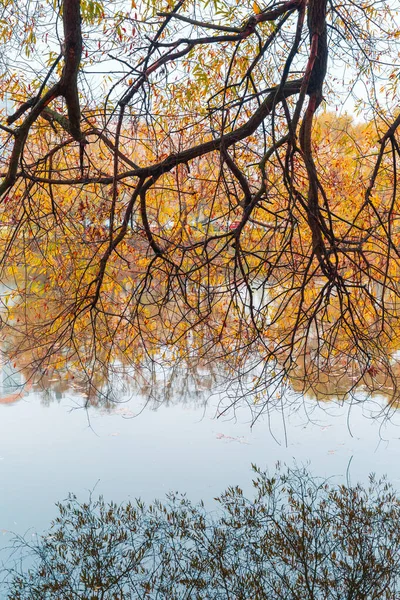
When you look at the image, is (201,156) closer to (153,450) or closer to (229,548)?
(229,548)

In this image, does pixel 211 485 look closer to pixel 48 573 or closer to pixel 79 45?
pixel 48 573

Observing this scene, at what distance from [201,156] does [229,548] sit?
209 cm

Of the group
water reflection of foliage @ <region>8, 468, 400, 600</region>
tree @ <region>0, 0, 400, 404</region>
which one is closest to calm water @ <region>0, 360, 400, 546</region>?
water reflection of foliage @ <region>8, 468, 400, 600</region>

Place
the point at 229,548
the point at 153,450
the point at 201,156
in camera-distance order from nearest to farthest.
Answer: the point at 201,156
the point at 229,548
the point at 153,450

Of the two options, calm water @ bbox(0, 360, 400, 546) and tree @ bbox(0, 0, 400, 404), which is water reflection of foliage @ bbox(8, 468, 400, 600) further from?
tree @ bbox(0, 0, 400, 404)

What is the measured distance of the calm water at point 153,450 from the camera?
4.56m

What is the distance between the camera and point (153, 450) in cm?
529

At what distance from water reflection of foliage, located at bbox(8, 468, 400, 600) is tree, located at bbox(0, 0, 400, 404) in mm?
A: 857

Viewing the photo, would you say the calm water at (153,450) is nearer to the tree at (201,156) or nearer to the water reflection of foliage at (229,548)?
the water reflection of foliage at (229,548)

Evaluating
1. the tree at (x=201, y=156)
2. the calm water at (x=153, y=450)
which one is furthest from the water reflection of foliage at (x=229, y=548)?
the tree at (x=201, y=156)

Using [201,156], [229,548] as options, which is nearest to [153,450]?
[229,548]

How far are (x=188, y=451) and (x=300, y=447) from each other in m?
0.87

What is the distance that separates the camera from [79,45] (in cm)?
237

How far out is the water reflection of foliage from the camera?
3.22 m
